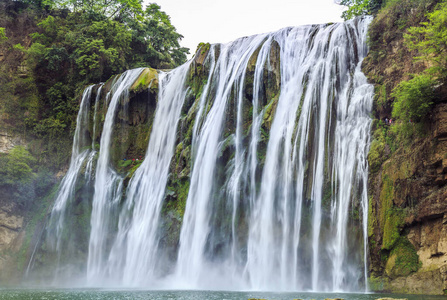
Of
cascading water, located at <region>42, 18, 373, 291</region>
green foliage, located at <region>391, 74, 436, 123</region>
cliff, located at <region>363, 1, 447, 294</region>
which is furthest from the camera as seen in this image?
cascading water, located at <region>42, 18, 373, 291</region>

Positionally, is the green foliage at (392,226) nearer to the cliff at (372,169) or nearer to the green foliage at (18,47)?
the cliff at (372,169)

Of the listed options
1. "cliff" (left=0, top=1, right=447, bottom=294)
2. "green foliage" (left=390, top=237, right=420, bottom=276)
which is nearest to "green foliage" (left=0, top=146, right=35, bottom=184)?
"cliff" (left=0, top=1, right=447, bottom=294)

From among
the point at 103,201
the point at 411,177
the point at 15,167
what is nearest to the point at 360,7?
the point at 411,177

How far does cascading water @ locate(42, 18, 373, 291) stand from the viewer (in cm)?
1554

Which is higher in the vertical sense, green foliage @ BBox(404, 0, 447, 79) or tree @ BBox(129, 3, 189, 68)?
tree @ BBox(129, 3, 189, 68)

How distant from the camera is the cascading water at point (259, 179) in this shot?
1554cm

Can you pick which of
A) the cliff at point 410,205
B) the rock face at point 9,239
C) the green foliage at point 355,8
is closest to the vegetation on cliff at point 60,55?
the rock face at point 9,239

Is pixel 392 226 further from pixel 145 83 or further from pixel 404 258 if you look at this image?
pixel 145 83

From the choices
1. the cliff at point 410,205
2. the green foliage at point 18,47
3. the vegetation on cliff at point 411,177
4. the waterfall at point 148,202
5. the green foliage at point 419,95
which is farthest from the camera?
the green foliage at point 18,47

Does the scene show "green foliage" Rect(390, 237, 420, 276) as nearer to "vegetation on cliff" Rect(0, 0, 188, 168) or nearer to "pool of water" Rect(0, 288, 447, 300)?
"pool of water" Rect(0, 288, 447, 300)

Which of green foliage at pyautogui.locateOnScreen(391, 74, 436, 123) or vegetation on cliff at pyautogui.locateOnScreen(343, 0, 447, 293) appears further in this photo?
green foliage at pyautogui.locateOnScreen(391, 74, 436, 123)

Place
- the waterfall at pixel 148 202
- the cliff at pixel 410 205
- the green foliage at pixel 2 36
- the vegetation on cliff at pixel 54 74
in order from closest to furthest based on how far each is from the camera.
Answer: the cliff at pixel 410 205, the waterfall at pixel 148 202, the vegetation on cliff at pixel 54 74, the green foliage at pixel 2 36

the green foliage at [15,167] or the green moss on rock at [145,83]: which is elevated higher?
the green moss on rock at [145,83]

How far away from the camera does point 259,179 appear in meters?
18.1
